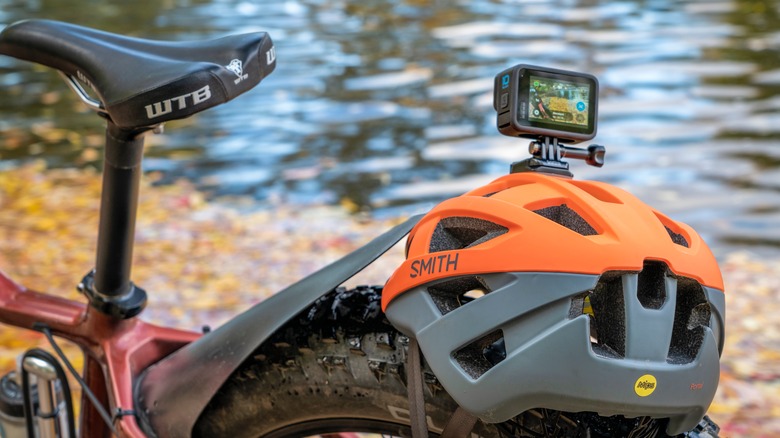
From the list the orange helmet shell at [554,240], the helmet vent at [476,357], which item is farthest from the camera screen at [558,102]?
the helmet vent at [476,357]

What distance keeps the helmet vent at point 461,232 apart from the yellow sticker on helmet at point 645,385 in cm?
26

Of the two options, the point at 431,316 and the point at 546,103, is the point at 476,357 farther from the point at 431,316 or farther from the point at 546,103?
the point at 546,103

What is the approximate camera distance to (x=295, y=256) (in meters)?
4.38

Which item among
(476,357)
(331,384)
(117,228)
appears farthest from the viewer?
(117,228)

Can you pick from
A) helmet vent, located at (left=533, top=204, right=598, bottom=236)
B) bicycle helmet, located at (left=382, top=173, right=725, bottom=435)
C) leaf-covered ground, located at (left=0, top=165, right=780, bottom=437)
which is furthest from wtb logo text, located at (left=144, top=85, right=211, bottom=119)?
leaf-covered ground, located at (left=0, top=165, right=780, bottom=437)

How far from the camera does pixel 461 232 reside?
1205 millimetres

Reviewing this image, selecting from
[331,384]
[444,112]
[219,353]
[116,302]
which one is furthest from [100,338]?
[444,112]

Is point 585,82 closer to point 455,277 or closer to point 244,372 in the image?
point 455,277

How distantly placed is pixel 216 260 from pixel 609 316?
3510 mm

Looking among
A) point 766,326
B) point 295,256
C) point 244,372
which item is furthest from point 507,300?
point 295,256

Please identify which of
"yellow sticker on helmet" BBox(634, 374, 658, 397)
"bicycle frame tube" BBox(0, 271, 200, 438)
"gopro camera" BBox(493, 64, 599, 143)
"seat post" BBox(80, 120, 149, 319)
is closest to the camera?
"yellow sticker on helmet" BBox(634, 374, 658, 397)

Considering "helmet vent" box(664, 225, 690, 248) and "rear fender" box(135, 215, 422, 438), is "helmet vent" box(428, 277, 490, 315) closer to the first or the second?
"rear fender" box(135, 215, 422, 438)

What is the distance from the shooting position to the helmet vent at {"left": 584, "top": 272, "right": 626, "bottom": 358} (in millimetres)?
1041

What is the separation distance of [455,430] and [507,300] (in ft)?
0.89
